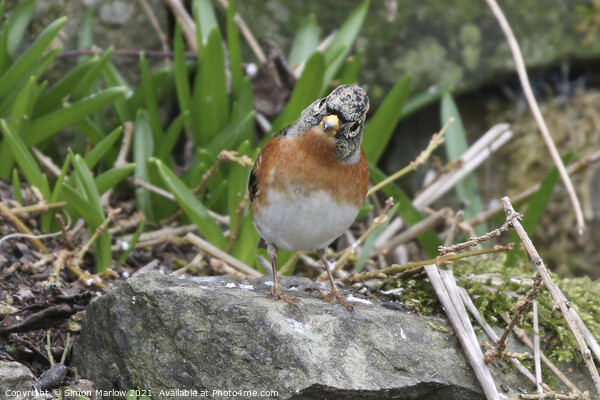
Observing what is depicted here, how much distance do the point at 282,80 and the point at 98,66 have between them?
1.48 m

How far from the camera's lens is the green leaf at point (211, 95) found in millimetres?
4957

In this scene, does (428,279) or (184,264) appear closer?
(428,279)

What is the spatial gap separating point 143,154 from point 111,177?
69 centimetres

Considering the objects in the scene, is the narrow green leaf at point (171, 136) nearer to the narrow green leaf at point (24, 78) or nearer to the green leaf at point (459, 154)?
the narrow green leaf at point (24, 78)

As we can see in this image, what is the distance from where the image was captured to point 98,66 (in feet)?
15.4

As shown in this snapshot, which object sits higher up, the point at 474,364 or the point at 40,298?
the point at 40,298

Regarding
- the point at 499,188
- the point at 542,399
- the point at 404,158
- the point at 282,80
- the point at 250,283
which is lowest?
the point at 499,188

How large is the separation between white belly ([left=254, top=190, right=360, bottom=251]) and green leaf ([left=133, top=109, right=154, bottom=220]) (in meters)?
1.67

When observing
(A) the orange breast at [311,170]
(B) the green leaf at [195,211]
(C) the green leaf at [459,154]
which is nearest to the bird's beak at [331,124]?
(A) the orange breast at [311,170]

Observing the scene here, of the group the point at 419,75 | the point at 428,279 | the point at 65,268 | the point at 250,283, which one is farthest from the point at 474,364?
the point at 419,75

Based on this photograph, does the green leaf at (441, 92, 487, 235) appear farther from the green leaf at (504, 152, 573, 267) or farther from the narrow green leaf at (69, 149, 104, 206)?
the narrow green leaf at (69, 149, 104, 206)

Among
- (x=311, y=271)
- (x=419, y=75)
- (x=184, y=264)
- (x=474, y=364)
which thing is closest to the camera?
(x=474, y=364)

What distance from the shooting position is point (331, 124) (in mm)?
2967

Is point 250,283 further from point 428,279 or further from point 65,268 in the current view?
point 65,268
